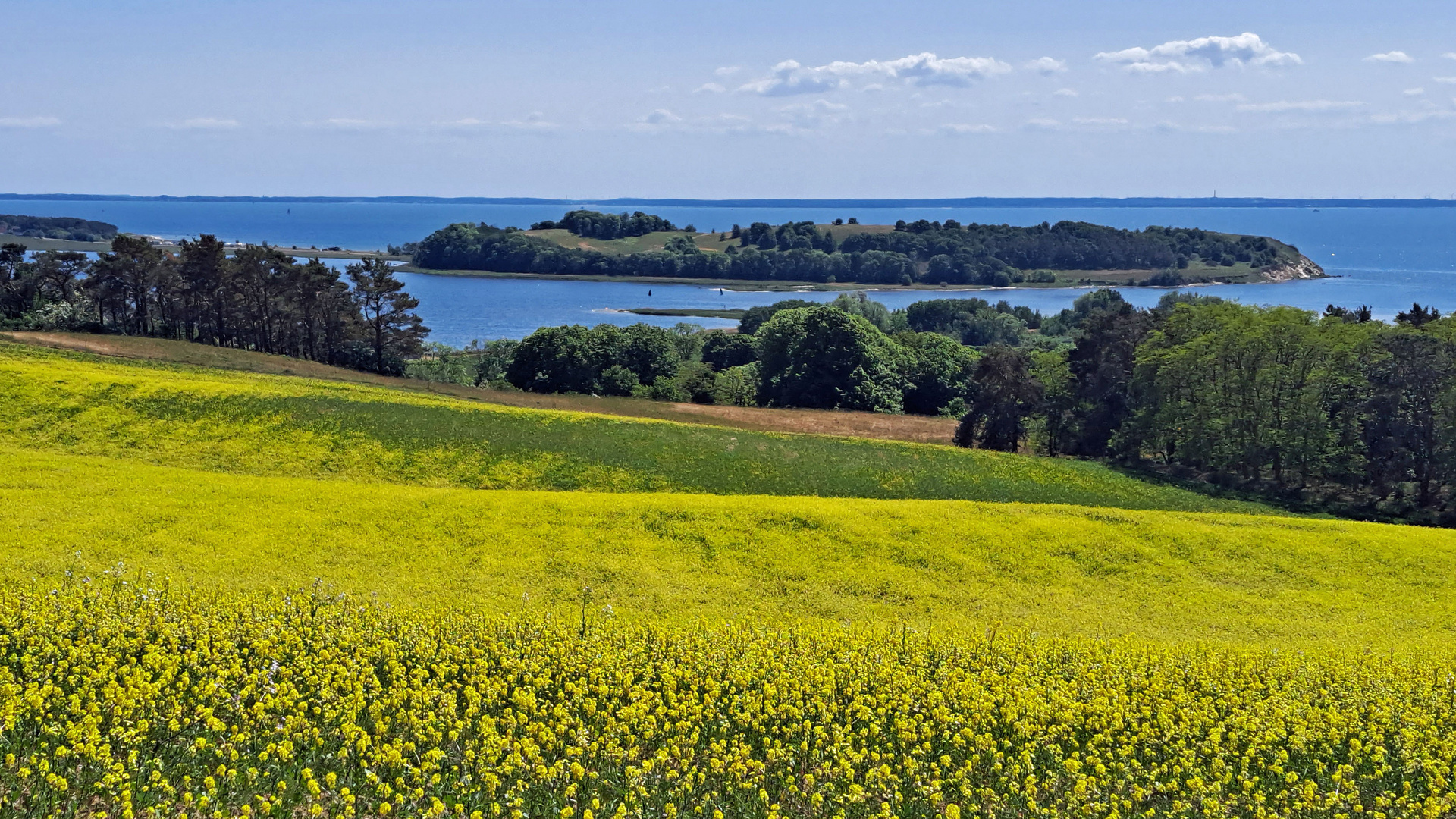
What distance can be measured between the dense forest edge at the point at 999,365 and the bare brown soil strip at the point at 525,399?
7541 mm

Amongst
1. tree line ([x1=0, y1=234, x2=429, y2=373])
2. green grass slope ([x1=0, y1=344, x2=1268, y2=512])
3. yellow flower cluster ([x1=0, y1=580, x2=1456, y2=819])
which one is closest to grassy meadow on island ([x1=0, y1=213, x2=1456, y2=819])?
yellow flower cluster ([x1=0, y1=580, x2=1456, y2=819])

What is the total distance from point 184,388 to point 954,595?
30363mm

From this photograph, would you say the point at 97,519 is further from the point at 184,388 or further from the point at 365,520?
the point at 184,388

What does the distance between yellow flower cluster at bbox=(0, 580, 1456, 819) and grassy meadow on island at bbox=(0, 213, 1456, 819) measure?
8cm

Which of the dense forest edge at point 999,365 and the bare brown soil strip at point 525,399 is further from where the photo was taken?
the bare brown soil strip at point 525,399

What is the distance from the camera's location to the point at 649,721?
14.3 m

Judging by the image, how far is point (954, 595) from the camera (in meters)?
23.9

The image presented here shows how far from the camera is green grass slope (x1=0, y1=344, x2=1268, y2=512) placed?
111 feet

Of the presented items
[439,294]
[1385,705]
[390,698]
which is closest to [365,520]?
[390,698]

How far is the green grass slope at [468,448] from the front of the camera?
1332 inches

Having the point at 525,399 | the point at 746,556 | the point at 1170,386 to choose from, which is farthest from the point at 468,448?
the point at 1170,386

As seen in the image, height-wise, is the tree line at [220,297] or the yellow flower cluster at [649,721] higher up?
the tree line at [220,297]

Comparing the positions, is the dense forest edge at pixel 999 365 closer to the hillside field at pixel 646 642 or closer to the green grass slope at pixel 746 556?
the green grass slope at pixel 746 556

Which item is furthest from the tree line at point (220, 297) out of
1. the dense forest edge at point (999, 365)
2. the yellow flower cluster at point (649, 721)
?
the yellow flower cluster at point (649, 721)
